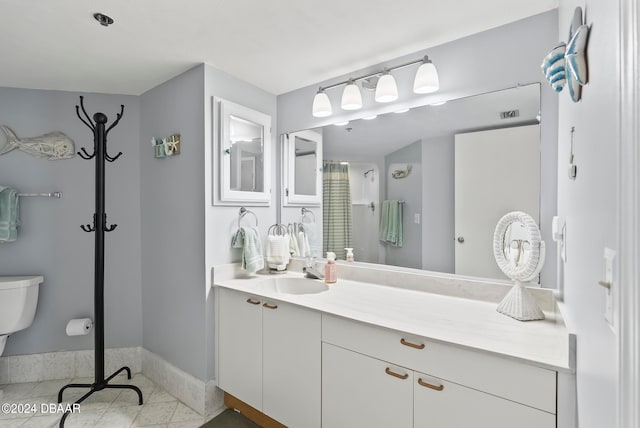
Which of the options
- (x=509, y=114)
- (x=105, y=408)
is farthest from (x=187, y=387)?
(x=509, y=114)

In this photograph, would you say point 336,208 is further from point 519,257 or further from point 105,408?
point 105,408

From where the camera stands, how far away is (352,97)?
2057 millimetres

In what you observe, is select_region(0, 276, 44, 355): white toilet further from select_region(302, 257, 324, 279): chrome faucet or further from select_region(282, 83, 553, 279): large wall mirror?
select_region(282, 83, 553, 279): large wall mirror

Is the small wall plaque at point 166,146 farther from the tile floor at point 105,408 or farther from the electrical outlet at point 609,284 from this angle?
the electrical outlet at point 609,284

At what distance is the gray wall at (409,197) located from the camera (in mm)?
1908

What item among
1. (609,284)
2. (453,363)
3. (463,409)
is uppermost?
(609,284)

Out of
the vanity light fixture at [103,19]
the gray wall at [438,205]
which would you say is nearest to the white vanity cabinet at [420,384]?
the gray wall at [438,205]

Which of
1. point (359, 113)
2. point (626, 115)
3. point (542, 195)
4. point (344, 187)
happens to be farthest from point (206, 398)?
point (626, 115)

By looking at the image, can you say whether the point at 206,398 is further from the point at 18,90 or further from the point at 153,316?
the point at 18,90

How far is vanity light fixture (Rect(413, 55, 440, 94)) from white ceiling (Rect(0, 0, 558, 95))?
6.2 inches

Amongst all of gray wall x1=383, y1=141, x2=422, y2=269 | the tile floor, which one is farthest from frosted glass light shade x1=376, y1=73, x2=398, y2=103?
the tile floor

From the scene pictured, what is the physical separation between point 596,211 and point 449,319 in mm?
863

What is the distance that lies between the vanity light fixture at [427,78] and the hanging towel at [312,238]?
1.21 m

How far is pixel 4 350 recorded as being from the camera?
7.87 feet
